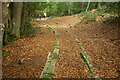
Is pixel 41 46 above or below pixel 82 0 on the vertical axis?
below

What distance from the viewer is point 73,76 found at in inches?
144

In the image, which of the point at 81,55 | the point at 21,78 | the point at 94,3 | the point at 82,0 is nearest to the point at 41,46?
the point at 81,55

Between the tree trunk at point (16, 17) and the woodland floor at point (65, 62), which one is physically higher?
the tree trunk at point (16, 17)

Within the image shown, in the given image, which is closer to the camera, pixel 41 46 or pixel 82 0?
pixel 41 46

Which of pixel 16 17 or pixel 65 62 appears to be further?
pixel 16 17

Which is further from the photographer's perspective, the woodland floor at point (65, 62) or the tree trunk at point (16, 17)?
the tree trunk at point (16, 17)

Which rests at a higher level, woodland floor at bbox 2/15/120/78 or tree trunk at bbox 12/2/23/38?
tree trunk at bbox 12/2/23/38

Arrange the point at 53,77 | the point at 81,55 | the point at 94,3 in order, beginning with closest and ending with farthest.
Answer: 1. the point at 53,77
2. the point at 81,55
3. the point at 94,3

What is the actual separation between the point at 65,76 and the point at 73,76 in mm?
268

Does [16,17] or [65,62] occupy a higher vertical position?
[16,17]

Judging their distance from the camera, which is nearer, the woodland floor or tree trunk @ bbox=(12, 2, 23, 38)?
the woodland floor

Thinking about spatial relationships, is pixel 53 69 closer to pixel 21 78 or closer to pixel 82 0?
pixel 21 78

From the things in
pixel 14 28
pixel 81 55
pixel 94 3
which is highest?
pixel 94 3

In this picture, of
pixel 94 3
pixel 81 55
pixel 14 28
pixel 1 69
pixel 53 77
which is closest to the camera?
pixel 53 77
